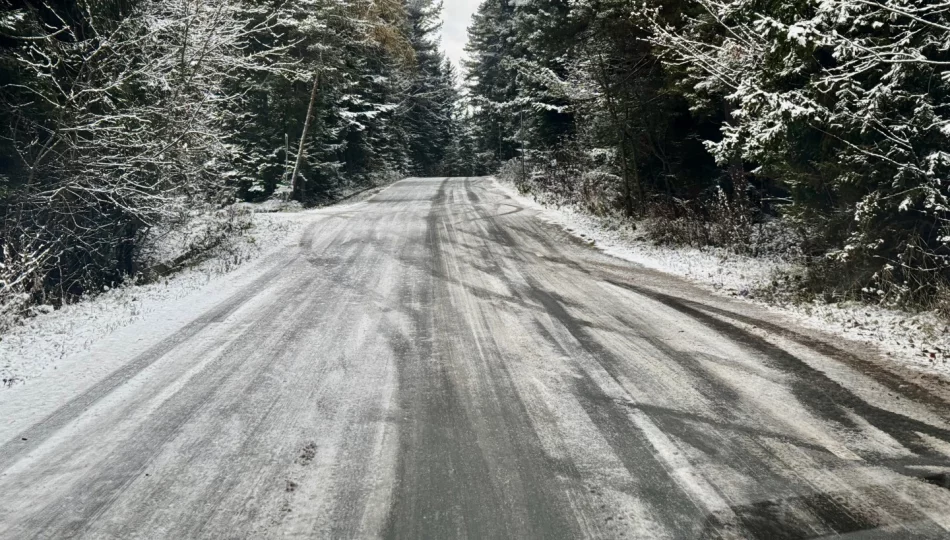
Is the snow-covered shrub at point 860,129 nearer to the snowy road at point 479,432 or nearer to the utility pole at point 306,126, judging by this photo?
the snowy road at point 479,432

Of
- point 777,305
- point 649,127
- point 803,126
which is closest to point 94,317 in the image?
point 777,305

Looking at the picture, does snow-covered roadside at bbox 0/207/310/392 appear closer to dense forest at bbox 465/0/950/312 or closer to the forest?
the forest

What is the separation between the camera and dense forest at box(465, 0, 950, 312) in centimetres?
554

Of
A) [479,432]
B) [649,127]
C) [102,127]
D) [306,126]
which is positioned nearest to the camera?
[479,432]

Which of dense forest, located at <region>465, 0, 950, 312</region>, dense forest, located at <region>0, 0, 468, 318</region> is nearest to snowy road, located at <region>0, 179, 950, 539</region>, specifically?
dense forest, located at <region>465, 0, 950, 312</region>

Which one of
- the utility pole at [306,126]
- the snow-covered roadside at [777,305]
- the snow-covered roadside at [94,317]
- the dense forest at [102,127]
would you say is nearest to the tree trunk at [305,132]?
the utility pole at [306,126]

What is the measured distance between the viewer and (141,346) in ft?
17.3

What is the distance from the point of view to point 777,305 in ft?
21.0

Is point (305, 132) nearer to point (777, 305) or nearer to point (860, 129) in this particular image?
point (777, 305)

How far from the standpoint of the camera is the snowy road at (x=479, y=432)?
2.61 m

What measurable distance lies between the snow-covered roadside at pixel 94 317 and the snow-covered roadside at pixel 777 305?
7184mm

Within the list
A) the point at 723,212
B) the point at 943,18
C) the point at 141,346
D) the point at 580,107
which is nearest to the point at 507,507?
the point at 141,346

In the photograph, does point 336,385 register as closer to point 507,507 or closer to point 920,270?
point 507,507

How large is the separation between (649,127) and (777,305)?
7.71 meters
